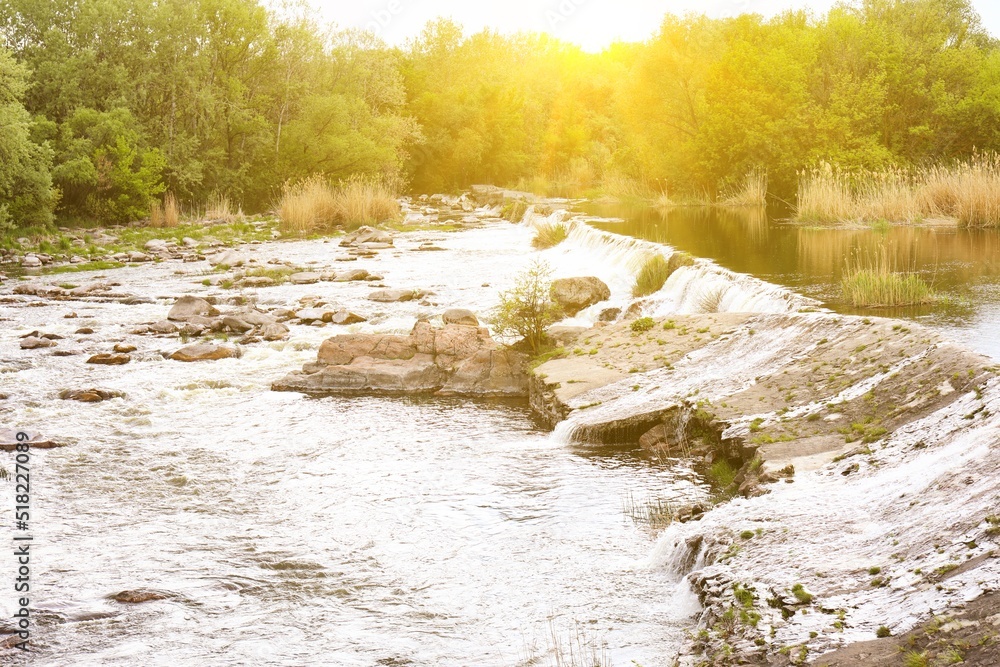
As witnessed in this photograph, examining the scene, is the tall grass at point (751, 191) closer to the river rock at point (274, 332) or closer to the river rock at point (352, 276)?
the river rock at point (352, 276)

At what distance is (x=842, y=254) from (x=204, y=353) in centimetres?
1311

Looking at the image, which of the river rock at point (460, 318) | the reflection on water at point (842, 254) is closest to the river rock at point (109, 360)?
the river rock at point (460, 318)

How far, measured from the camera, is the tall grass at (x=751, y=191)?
37219 mm

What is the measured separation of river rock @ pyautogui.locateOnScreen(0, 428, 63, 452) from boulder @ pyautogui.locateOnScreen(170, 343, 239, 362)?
162 inches

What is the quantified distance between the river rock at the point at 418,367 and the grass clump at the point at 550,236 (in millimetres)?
15734

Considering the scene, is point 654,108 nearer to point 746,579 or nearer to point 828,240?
point 828,240

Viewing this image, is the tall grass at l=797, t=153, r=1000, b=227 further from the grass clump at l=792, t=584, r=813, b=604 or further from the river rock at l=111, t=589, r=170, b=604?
the river rock at l=111, t=589, r=170, b=604

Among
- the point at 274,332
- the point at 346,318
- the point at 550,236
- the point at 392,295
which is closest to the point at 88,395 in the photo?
the point at 274,332

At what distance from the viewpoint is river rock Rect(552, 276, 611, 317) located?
17.8m

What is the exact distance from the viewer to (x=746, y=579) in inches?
237

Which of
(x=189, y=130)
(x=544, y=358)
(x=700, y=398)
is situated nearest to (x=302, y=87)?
(x=189, y=130)

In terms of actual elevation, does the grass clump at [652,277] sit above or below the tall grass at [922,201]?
below

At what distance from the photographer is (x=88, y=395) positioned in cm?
1287

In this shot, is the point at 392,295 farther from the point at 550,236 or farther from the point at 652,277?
the point at 550,236
